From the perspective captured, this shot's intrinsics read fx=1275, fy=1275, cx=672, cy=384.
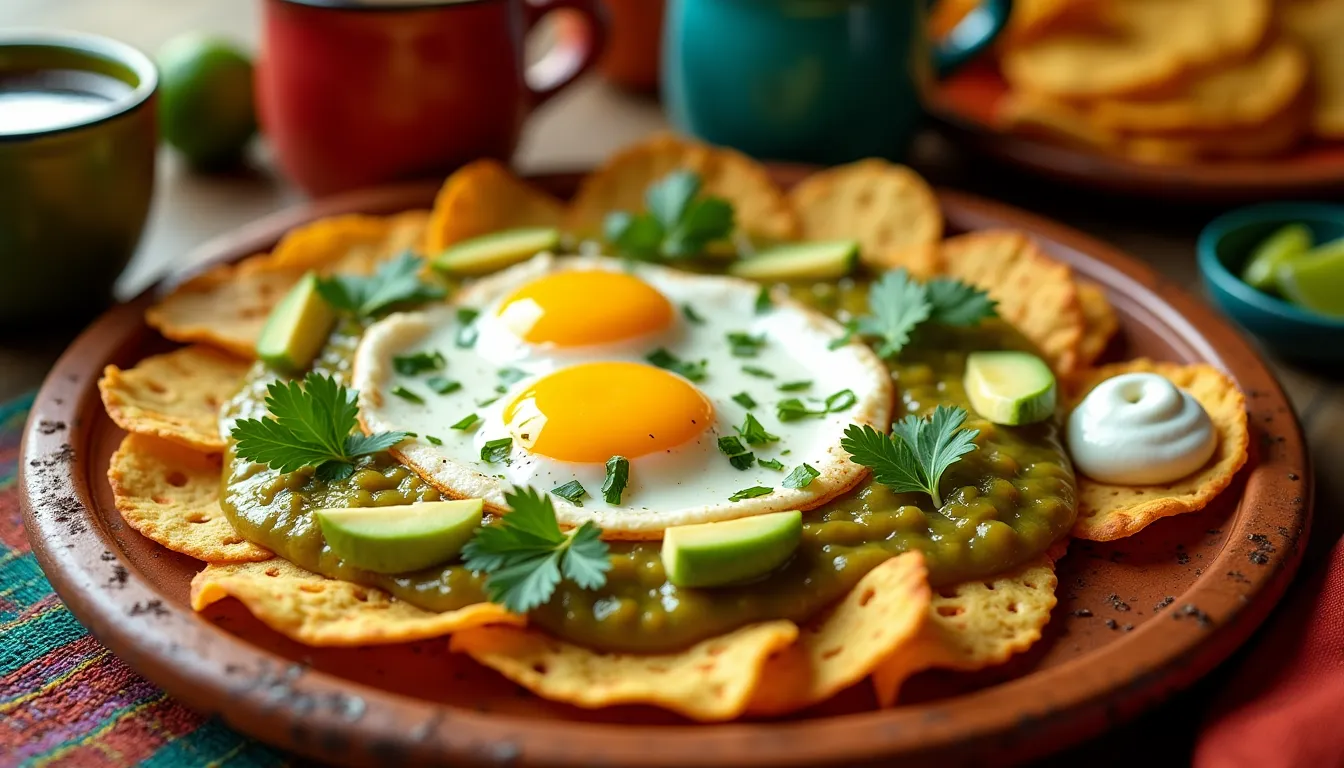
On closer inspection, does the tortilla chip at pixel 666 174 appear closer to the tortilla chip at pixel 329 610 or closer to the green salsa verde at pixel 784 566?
the green salsa verde at pixel 784 566

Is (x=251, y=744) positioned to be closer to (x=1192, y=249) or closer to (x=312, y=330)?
(x=312, y=330)

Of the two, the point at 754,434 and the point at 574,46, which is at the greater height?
the point at 574,46

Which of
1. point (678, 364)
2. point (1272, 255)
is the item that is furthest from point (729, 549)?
point (1272, 255)

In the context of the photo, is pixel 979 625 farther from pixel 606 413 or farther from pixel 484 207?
pixel 484 207

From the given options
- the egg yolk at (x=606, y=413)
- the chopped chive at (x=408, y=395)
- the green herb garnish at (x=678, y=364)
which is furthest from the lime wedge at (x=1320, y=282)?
the chopped chive at (x=408, y=395)

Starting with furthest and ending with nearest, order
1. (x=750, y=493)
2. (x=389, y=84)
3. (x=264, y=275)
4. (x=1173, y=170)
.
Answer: (x=1173, y=170) → (x=389, y=84) → (x=264, y=275) → (x=750, y=493)

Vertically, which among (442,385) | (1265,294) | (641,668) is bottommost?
(1265,294)
